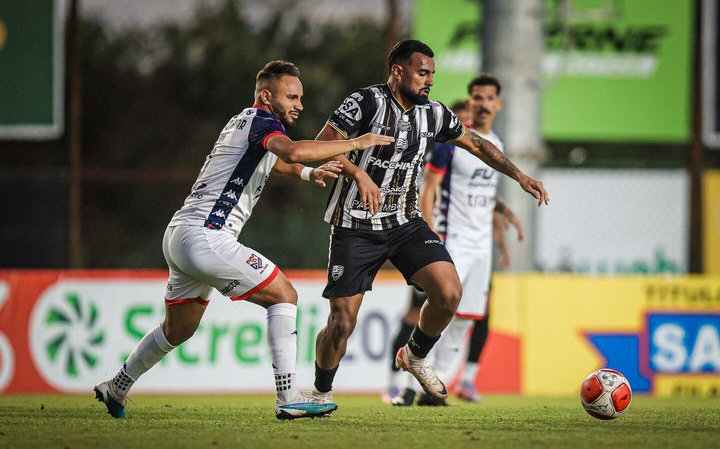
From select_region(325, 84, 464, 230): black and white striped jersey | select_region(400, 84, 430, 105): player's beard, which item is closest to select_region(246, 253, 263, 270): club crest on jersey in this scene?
select_region(325, 84, 464, 230): black and white striped jersey

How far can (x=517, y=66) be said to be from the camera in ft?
40.4

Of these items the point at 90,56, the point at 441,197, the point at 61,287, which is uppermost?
the point at 90,56

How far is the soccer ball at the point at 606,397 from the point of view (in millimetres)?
7730

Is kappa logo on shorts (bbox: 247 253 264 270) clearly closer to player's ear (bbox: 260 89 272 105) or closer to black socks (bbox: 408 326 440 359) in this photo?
player's ear (bbox: 260 89 272 105)

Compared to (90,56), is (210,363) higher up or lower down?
lower down

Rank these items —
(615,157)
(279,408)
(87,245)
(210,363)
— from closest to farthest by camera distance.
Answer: (279,408), (210,363), (87,245), (615,157)

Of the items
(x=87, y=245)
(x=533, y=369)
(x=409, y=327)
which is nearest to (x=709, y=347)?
(x=533, y=369)

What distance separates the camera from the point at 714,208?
14742mm

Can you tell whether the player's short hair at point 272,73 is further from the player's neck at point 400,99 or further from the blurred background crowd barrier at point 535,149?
the blurred background crowd barrier at point 535,149

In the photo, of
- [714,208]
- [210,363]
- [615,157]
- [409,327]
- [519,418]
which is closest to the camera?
[519,418]

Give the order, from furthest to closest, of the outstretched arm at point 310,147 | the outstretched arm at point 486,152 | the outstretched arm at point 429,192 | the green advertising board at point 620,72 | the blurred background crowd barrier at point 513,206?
the green advertising board at point 620,72 < the blurred background crowd barrier at point 513,206 < the outstretched arm at point 429,192 < the outstretched arm at point 486,152 < the outstretched arm at point 310,147

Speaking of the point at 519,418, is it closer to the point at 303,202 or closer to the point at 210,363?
the point at 210,363

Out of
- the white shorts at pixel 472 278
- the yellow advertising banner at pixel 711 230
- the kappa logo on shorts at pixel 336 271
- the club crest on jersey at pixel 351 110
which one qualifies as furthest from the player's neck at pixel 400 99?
the yellow advertising banner at pixel 711 230

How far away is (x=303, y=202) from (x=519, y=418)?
53.0 ft
